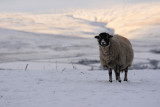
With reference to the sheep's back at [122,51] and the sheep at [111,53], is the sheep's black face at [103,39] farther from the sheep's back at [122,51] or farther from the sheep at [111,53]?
the sheep's back at [122,51]

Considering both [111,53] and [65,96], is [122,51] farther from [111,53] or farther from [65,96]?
[65,96]

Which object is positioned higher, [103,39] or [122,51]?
[103,39]

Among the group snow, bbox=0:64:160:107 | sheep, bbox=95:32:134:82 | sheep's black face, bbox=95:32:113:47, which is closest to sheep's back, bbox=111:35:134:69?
sheep, bbox=95:32:134:82

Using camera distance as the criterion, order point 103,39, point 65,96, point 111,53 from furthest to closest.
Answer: point 111,53 < point 103,39 < point 65,96

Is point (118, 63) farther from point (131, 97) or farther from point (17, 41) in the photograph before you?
point (17, 41)

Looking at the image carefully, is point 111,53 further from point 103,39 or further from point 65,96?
point 65,96

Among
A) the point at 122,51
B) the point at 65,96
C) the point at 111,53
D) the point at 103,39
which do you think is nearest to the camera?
the point at 65,96

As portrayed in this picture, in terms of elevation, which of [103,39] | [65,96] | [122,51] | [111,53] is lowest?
[65,96]

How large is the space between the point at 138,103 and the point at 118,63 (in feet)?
17.7

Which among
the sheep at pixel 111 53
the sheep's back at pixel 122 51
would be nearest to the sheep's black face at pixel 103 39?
the sheep at pixel 111 53

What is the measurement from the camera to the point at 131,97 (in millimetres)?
8641

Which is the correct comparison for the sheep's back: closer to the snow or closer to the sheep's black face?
the sheep's black face

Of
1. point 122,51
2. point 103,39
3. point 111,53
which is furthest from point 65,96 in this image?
point 122,51

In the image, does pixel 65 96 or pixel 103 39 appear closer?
pixel 65 96
